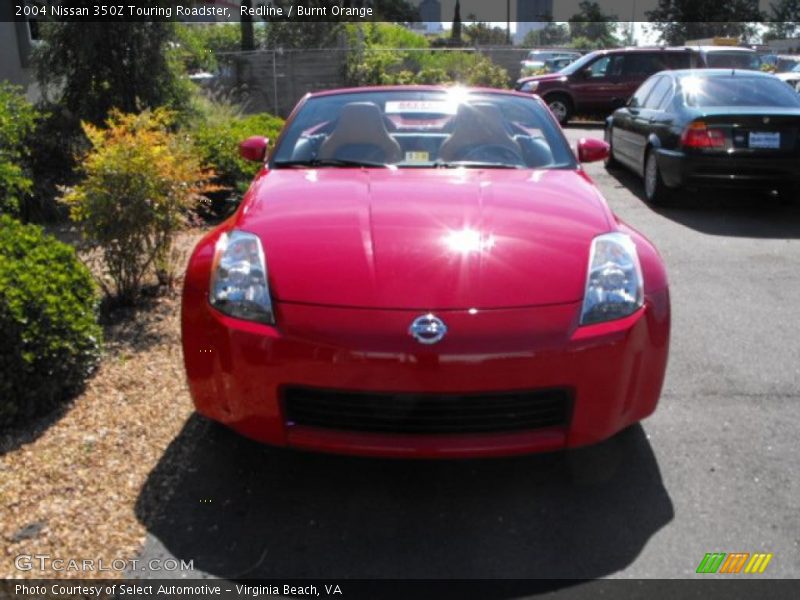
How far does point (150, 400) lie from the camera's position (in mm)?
3781

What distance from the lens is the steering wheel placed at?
4246 mm

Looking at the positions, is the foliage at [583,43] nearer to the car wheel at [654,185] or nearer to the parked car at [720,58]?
the parked car at [720,58]

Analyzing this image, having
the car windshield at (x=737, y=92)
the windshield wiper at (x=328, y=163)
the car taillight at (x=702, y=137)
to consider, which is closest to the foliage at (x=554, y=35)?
the car windshield at (x=737, y=92)

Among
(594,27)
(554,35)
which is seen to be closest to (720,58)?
(594,27)

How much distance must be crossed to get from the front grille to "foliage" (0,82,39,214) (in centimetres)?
357

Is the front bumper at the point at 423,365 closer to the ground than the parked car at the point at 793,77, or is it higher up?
closer to the ground

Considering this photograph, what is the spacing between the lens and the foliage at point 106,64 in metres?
9.04

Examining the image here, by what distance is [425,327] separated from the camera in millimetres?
2750

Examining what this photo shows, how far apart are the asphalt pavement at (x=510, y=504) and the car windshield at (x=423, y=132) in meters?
1.46

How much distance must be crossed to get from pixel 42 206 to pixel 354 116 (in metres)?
4.27

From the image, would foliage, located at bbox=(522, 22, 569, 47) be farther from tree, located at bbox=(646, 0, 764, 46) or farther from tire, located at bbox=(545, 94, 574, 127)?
tire, located at bbox=(545, 94, 574, 127)

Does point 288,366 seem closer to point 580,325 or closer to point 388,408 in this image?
point 388,408

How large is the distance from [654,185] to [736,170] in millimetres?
1026

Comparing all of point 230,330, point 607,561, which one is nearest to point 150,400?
point 230,330
